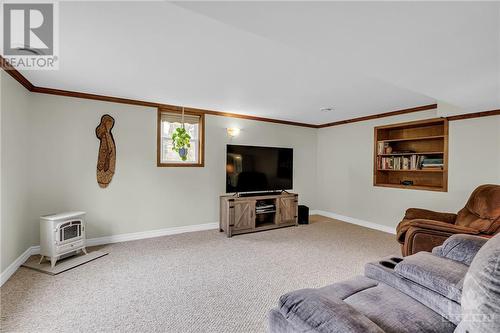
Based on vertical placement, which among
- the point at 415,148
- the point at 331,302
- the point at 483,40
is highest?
the point at 483,40

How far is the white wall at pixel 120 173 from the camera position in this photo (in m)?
3.42

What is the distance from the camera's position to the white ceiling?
1.24 m

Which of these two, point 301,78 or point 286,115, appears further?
point 286,115

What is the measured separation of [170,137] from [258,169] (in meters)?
1.72

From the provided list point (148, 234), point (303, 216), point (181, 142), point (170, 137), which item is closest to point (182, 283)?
point (148, 234)

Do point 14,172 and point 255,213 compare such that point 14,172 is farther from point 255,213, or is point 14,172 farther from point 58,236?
point 255,213

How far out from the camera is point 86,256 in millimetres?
3242

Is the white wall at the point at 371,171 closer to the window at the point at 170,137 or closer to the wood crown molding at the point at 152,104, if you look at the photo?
the wood crown molding at the point at 152,104

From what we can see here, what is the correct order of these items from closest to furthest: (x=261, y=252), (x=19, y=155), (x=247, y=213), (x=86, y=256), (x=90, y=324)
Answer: (x=90, y=324) < (x=19, y=155) < (x=86, y=256) < (x=261, y=252) < (x=247, y=213)

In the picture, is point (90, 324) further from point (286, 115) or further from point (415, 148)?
point (415, 148)

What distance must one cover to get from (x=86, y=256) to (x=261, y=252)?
231 cm

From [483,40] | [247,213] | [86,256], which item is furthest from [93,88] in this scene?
[483,40]

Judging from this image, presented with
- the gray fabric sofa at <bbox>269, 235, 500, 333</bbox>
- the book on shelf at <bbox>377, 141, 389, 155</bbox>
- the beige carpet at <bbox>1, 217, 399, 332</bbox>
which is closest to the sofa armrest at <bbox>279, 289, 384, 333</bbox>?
the gray fabric sofa at <bbox>269, 235, 500, 333</bbox>

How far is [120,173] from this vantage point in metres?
3.89
